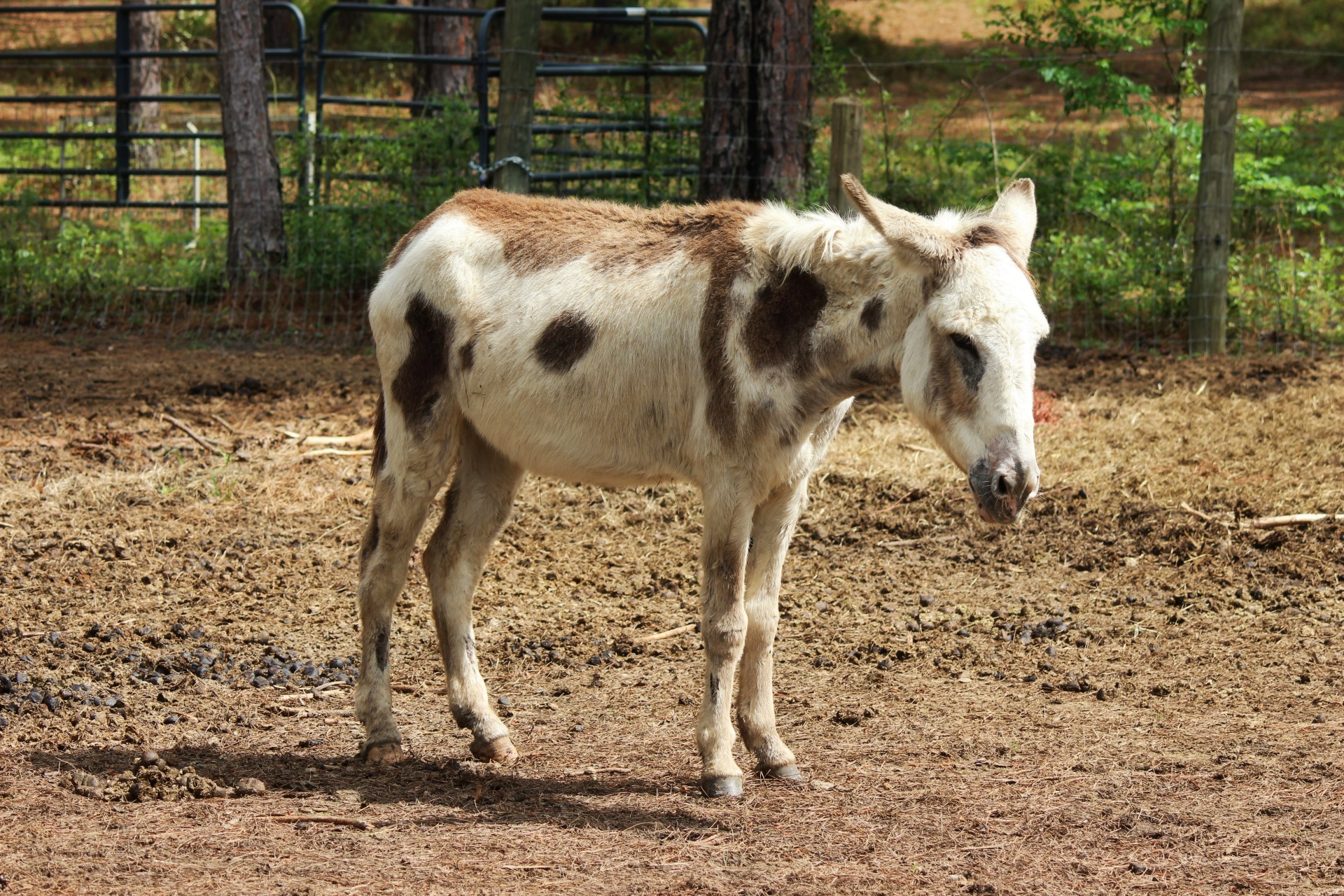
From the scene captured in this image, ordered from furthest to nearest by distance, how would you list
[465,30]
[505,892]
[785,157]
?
[465,30] → [785,157] → [505,892]

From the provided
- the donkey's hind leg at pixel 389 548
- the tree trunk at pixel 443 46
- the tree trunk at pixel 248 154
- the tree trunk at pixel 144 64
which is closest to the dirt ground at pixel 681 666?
the donkey's hind leg at pixel 389 548

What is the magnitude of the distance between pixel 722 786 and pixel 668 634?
1681mm

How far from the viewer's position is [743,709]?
14.4 feet

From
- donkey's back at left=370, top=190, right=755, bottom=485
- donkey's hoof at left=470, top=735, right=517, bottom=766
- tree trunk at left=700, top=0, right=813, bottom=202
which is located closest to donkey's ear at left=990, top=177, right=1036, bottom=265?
donkey's back at left=370, top=190, right=755, bottom=485

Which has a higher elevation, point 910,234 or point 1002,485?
point 910,234

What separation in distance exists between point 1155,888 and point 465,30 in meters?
15.5

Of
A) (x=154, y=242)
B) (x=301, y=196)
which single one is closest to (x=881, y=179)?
(x=301, y=196)

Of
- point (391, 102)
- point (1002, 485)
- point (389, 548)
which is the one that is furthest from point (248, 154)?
point (1002, 485)

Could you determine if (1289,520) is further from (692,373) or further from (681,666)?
(692,373)

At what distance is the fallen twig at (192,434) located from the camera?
7.62 m

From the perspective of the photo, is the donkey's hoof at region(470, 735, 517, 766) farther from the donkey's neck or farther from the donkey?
the donkey's neck

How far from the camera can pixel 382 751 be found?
454 centimetres

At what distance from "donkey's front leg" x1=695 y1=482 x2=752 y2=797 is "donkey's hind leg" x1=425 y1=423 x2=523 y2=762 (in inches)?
33.6

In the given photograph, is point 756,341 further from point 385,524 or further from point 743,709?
point 385,524
